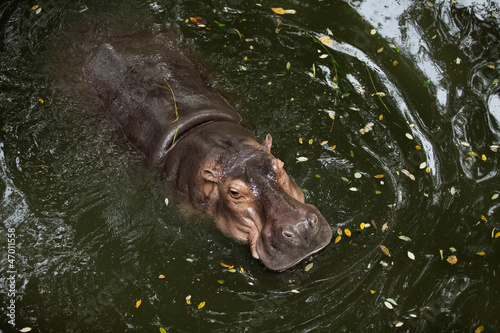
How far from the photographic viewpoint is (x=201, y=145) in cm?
599

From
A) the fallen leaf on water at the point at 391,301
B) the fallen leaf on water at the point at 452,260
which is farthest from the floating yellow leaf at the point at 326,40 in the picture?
the fallen leaf on water at the point at 391,301

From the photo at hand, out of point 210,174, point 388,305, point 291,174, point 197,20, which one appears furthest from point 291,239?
point 197,20

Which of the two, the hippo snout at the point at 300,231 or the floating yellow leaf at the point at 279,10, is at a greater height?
the floating yellow leaf at the point at 279,10

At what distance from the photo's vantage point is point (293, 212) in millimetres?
5062

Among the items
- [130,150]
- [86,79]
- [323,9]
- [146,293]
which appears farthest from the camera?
[323,9]

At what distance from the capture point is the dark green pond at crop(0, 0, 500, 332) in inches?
219

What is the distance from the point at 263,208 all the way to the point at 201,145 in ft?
4.00

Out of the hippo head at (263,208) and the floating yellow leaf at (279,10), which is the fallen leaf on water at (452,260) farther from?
the floating yellow leaf at (279,10)

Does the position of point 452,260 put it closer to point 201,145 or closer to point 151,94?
point 201,145

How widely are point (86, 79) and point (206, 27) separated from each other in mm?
2266

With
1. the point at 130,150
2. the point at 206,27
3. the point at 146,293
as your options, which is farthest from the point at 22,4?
the point at 146,293

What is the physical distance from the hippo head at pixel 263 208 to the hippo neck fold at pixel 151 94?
0.95 meters

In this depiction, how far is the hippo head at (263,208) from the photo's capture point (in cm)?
507

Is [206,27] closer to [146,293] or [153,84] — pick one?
[153,84]
